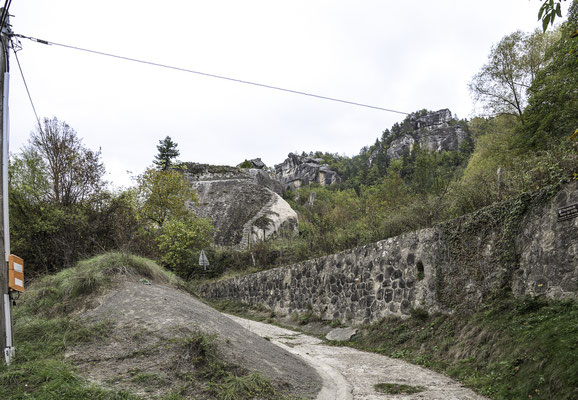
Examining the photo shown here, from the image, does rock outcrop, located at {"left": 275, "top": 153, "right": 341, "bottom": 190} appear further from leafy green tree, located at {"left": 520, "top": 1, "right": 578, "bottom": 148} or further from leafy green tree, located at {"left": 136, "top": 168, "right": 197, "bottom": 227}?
leafy green tree, located at {"left": 520, "top": 1, "right": 578, "bottom": 148}

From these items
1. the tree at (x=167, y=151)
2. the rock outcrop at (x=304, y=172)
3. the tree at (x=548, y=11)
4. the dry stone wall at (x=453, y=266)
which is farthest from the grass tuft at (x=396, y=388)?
the rock outcrop at (x=304, y=172)

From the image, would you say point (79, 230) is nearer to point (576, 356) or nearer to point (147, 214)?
point (147, 214)

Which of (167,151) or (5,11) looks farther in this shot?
(167,151)

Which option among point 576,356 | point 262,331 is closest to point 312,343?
point 262,331

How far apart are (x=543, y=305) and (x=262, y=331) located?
774cm

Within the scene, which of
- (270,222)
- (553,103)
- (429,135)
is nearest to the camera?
(553,103)

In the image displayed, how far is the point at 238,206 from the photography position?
2562cm

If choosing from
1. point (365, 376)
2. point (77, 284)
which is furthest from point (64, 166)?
point (365, 376)

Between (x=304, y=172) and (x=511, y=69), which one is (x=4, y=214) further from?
(x=304, y=172)

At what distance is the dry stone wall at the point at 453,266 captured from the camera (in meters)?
5.78

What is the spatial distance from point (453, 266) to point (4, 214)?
7.92 metres

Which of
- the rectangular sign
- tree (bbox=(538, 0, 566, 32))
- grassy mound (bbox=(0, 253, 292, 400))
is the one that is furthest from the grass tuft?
tree (bbox=(538, 0, 566, 32))

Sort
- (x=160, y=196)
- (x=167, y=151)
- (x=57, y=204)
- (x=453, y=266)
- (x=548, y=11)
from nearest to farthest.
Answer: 1. (x=548, y=11)
2. (x=453, y=266)
3. (x=57, y=204)
4. (x=160, y=196)
5. (x=167, y=151)

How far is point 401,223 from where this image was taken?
10055mm
